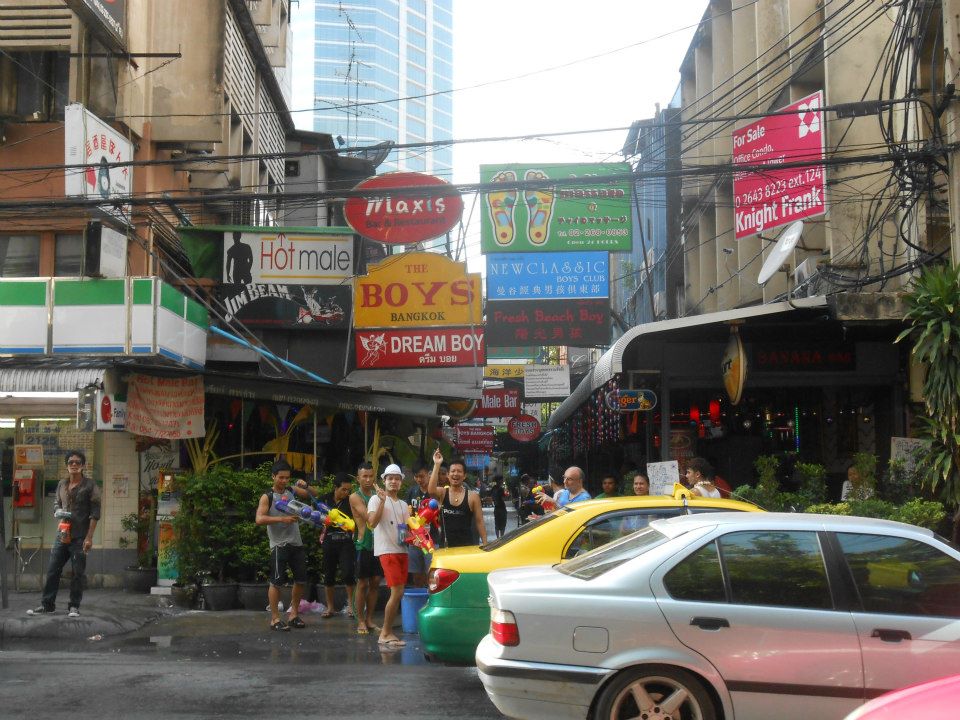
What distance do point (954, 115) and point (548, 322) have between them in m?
9.36

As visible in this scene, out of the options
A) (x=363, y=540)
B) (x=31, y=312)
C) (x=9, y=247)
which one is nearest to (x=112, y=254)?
(x=31, y=312)

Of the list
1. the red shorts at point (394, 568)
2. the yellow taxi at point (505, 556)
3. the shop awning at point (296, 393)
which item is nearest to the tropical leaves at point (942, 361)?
the yellow taxi at point (505, 556)

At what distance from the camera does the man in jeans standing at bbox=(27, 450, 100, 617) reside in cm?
1157

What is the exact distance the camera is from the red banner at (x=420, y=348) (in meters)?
18.0


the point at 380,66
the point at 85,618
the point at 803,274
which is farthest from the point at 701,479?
the point at 380,66

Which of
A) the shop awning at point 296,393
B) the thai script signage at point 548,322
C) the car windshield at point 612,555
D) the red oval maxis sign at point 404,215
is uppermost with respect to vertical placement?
the red oval maxis sign at point 404,215

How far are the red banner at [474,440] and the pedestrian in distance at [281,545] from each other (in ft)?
81.9

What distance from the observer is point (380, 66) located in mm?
149000

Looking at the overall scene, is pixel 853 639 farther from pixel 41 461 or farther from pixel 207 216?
pixel 207 216

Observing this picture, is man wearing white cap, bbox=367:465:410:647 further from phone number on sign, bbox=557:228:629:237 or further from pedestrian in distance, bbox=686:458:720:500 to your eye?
phone number on sign, bbox=557:228:629:237

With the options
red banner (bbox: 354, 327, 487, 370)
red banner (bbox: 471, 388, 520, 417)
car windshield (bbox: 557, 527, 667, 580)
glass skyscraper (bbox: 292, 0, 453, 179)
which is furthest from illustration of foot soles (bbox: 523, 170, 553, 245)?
glass skyscraper (bbox: 292, 0, 453, 179)

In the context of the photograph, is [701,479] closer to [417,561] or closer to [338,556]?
[417,561]

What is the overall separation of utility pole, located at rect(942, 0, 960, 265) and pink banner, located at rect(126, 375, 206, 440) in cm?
971

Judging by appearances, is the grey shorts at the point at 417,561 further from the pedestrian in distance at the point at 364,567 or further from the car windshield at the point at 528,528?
the car windshield at the point at 528,528
